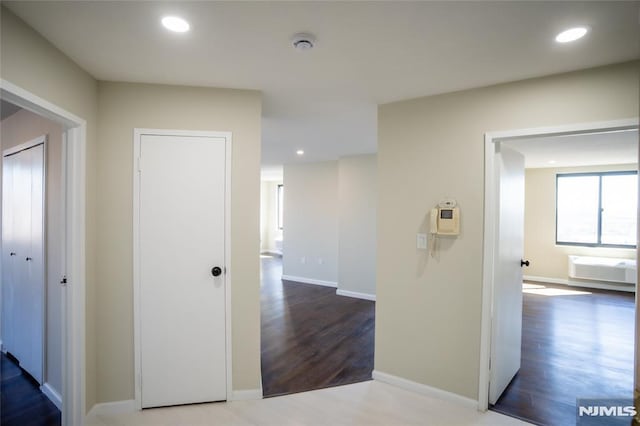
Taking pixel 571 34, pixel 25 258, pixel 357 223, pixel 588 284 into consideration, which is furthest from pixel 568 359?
pixel 25 258

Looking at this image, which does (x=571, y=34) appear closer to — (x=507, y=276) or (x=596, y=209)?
(x=507, y=276)

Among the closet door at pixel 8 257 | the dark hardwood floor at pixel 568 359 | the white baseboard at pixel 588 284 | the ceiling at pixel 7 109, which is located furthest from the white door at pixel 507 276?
the closet door at pixel 8 257

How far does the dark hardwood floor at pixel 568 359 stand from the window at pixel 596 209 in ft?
4.84

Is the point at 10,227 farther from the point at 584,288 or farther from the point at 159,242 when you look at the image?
the point at 584,288

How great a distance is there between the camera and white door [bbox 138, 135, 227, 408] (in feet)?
7.58

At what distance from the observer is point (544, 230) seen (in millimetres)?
6594

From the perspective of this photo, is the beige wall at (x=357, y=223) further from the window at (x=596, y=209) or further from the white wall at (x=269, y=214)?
the white wall at (x=269, y=214)

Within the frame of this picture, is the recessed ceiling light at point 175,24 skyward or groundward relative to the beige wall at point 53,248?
skyward

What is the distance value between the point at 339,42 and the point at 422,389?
8.75 feet

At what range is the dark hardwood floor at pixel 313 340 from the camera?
2.77 m

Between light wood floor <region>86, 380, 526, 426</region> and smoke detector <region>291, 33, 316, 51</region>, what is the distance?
8.12ft

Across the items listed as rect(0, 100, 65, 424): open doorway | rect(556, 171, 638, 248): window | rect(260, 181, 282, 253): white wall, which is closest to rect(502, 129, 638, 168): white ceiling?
rect(556, 171, 638, 248): window

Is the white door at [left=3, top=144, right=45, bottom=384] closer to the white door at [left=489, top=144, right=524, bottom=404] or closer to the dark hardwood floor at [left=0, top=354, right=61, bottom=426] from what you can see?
the dark hardwood floor at [left=0, top=354, right=61, bottom=426]

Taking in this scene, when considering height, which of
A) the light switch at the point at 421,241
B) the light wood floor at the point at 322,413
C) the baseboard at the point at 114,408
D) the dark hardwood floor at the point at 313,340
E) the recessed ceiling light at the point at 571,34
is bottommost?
the dark hardwood floor at the point at 313,340
